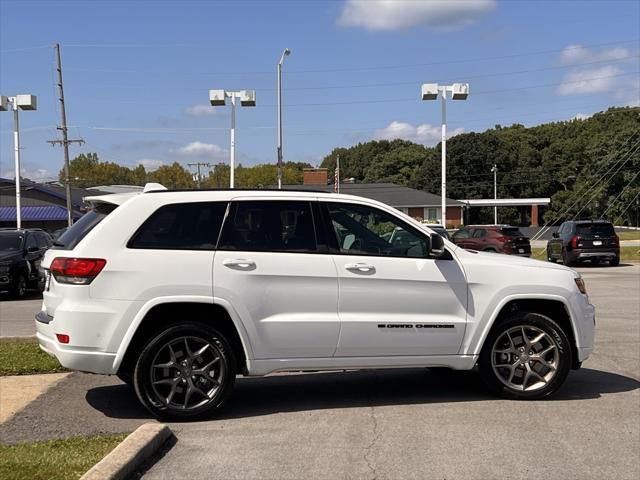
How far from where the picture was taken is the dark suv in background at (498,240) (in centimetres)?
2739

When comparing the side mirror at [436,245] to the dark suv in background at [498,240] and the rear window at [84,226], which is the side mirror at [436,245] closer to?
the rear window at [84,226]

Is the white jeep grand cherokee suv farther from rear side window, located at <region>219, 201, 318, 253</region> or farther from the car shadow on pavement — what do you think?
the car shadow on pavement

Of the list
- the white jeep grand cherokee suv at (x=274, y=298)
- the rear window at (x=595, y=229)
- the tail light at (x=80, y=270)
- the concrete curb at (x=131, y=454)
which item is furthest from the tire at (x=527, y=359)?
the rear window at (x=595, y=229)

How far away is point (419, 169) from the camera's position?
10519 cm

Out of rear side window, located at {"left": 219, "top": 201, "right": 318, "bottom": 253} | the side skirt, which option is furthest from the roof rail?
the side skirt

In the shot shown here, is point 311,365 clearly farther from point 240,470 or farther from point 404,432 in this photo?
point 240,470

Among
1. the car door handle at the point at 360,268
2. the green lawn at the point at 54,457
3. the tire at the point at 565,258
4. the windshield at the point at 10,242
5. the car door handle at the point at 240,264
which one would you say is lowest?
the tire at the point at 565,258

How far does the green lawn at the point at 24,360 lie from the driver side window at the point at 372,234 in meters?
3.86

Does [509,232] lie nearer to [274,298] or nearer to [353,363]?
[353,363]

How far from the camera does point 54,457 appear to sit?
176 inches

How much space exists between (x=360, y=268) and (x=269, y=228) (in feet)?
2.91

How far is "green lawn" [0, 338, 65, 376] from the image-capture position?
290 inches

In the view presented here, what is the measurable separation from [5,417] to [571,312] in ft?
17.4

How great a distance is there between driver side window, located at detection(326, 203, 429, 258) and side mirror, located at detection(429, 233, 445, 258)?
0.17 meters
